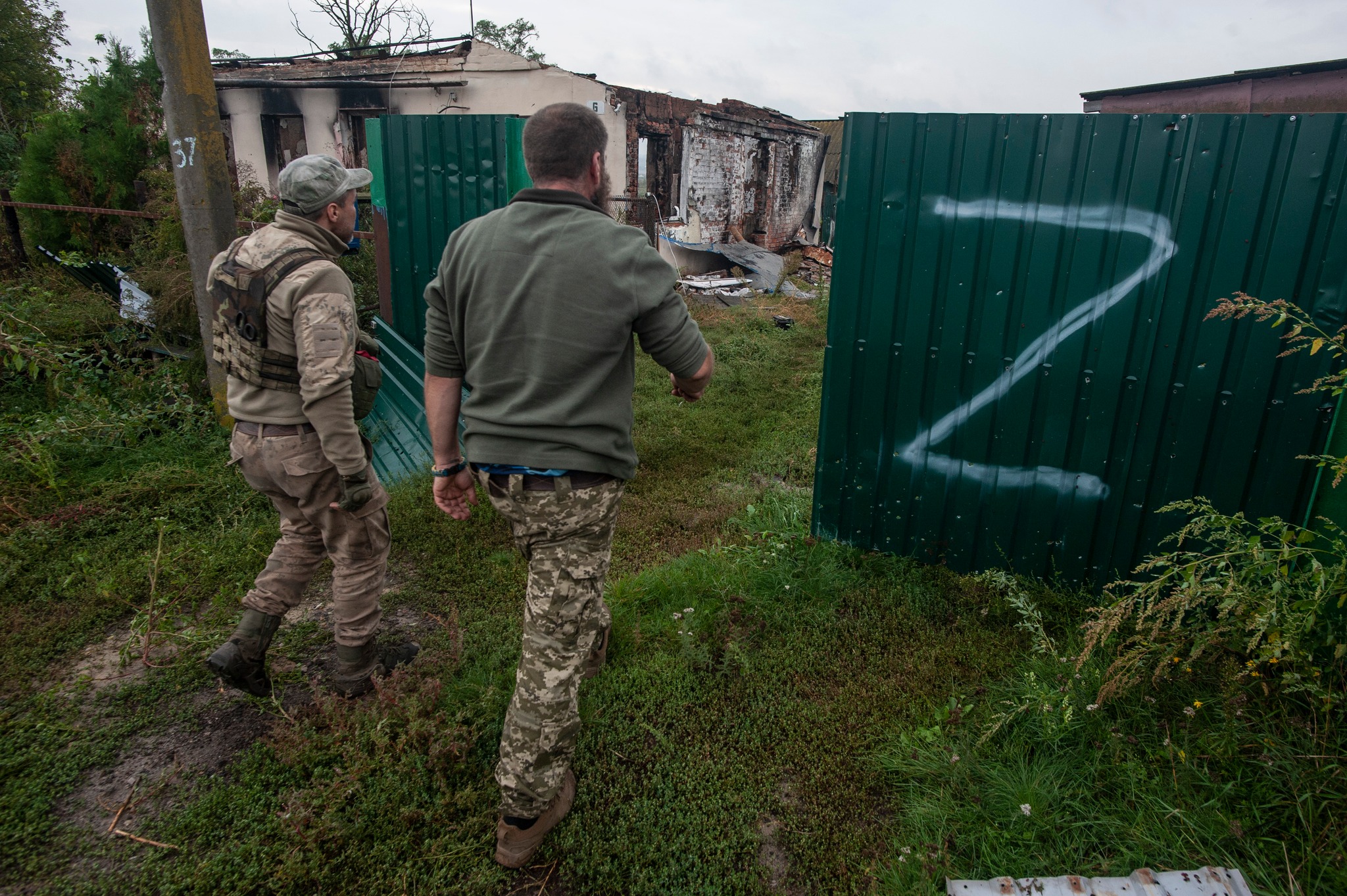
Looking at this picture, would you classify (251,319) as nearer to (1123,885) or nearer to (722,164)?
(1123,885)

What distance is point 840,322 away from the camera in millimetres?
3367

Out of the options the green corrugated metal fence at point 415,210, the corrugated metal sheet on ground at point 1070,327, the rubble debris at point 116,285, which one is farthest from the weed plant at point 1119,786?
the rubble debris at point 116,285

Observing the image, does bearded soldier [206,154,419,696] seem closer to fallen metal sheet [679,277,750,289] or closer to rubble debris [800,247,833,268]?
fallen metal sheet [679,277,750,289]

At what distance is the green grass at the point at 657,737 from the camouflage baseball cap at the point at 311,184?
5.38 feet

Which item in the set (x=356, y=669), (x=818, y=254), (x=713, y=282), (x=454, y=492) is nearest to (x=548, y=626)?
(x=454, y=492)

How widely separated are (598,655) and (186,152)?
3.69 m

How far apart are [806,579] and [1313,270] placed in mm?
2216

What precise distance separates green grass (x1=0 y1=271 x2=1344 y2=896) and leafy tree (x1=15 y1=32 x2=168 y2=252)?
4276 millimetres

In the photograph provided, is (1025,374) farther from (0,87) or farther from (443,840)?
(0,87)

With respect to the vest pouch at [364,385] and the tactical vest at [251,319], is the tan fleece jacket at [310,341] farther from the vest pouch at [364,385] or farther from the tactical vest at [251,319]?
the vest pouch at [364,385]

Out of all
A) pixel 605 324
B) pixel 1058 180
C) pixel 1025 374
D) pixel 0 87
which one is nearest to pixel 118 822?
pixel 605 324

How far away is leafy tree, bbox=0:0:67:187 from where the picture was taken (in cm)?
1959

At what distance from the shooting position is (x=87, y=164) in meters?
7.20

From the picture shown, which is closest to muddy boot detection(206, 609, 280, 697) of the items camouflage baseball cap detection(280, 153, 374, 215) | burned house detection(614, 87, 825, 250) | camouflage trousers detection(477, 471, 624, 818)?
camouflage trousers detection(477, 471, 624, 818)
